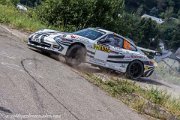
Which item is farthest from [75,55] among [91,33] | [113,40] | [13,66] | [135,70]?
[13,66]

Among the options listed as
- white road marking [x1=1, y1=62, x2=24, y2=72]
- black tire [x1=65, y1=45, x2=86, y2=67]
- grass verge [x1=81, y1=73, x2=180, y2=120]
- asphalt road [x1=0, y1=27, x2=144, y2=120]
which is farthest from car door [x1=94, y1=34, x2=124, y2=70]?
white road marking [x1=1, y1=62, x2=24, y2=72]

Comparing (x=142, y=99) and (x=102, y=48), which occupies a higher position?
(x=102, y=48)

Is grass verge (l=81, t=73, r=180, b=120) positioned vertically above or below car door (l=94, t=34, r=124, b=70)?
below

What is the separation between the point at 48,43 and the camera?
14.7 m

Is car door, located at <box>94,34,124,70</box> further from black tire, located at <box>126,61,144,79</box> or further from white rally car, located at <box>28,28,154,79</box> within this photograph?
black tire, located at <box>126,61,144,79</box>

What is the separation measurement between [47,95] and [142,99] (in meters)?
3.48

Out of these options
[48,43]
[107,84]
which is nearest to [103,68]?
[48,43]

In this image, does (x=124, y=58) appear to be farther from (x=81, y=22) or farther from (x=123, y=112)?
(x=81, y=22)

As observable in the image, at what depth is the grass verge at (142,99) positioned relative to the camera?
34.6ft

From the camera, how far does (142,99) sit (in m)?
11.5

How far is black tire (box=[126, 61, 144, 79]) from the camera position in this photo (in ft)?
54.4

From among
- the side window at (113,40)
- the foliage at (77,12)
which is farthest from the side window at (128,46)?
the foliage at (77,12)

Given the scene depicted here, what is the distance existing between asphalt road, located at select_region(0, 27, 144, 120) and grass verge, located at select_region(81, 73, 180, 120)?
17.3 inches

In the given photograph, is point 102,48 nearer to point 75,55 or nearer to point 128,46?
point 75,55
